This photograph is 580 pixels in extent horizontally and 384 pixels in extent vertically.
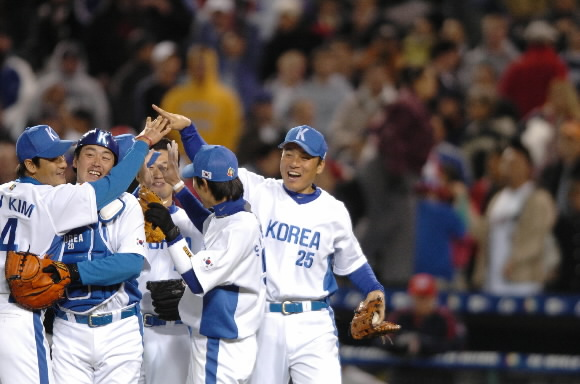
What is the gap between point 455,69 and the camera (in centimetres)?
1329

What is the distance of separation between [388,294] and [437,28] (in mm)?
4772

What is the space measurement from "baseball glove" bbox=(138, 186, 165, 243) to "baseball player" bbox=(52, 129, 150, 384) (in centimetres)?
10

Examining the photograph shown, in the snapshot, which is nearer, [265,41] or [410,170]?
[410,170]

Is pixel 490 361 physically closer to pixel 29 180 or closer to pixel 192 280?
pixel 192 280

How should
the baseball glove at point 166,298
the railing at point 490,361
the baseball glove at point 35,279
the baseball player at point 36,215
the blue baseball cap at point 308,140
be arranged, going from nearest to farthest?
the baseball glove at point 35,279 → the baseball player at point 36,215 → the baseball glove at point 166,298 → the blue baseball cap at point 308,140 → the railing at point 490,361

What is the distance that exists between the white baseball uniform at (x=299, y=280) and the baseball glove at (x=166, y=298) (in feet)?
1.68

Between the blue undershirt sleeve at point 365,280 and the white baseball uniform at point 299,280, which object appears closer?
the white baseball uniform at point 299,280

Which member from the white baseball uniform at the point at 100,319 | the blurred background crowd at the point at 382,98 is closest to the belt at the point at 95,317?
the white baseball uniform at the point at 100,319

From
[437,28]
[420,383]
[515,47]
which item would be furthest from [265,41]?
[420,383]

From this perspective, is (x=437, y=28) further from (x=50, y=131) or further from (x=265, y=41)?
(x=50, y=131)

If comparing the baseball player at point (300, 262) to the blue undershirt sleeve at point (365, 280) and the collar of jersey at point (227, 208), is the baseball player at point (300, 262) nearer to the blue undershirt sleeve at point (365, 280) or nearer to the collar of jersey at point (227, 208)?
the blue undershirt sleeve at point (365, 280)

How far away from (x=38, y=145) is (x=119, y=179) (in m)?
0.48

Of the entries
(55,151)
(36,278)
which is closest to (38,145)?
(55,151)

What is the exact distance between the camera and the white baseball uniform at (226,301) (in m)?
5.98
